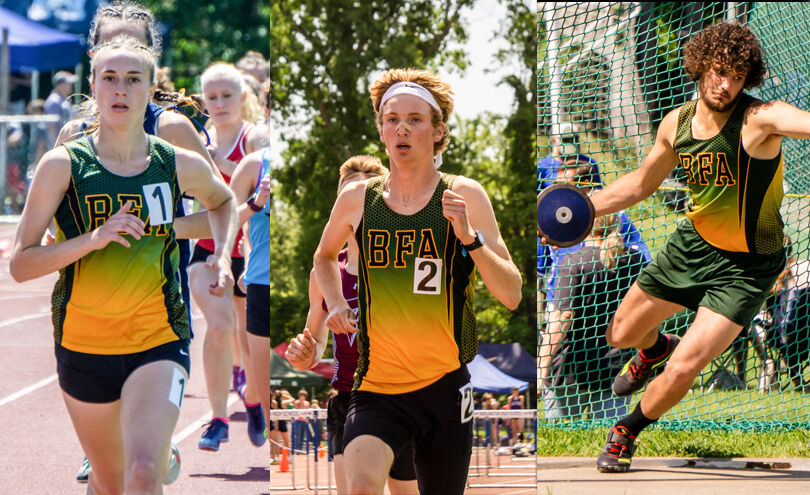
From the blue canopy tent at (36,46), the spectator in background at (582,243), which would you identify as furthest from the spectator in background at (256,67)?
the blue canopy tent at (36,46)

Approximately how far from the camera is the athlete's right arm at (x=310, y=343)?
328 cm

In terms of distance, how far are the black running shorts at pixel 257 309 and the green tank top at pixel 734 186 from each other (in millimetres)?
2228

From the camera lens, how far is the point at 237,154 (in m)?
6.27

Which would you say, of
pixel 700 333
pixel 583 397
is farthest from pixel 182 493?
pixel 583 397

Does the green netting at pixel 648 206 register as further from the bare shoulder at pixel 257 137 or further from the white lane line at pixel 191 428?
the white lane line at pixel 191 428

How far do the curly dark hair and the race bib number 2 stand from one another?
204cm

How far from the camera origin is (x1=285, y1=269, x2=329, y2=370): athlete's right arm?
328 centimetres

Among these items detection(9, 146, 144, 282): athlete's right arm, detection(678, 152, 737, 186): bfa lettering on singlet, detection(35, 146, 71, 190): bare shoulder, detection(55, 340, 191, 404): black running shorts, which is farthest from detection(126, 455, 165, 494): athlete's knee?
detection(678, 152, 737, 186): bfa lettering on singlet

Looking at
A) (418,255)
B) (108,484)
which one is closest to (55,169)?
(108,484)

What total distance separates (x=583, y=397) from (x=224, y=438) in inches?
101

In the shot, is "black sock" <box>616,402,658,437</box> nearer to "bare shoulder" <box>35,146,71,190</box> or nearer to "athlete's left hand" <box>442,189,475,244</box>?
"athlete's left hand" <box>442,189,475,244</box>

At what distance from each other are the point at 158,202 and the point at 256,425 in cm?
277

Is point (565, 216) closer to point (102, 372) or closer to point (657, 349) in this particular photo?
point (657, 349)

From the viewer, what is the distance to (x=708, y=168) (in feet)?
15.0
